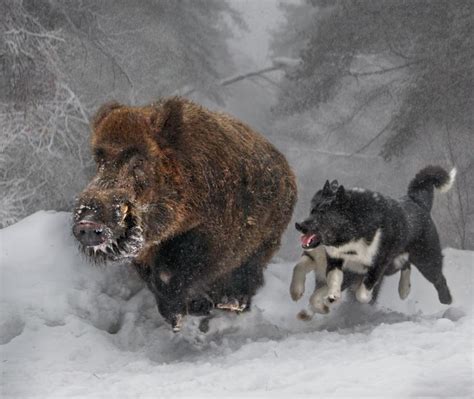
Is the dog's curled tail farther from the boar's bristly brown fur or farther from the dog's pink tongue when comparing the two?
the boar's bristly brown fur

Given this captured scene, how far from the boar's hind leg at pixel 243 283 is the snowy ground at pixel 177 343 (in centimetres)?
16

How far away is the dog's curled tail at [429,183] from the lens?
692 cm

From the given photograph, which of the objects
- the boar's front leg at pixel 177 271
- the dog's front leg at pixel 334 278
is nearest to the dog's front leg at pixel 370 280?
the dog's front leg at pixel 334 278

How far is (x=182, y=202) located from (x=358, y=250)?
208 cm

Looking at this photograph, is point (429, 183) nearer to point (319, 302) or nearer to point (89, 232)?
point (319, 302)

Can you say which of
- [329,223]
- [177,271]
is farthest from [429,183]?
[177,271]

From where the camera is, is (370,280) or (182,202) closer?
(182,202)

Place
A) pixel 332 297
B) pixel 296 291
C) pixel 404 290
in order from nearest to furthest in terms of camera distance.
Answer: pixel 332 297, pixel 296 291, pixel 404 290

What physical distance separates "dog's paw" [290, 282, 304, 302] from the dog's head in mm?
679

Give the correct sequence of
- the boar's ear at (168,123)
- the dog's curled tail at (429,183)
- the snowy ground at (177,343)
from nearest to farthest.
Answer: the snowy ground at (177,343) < the boar's ear at (168,123) < the dog's curled tail at (429,183)

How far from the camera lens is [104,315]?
213 inches

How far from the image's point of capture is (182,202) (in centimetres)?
457

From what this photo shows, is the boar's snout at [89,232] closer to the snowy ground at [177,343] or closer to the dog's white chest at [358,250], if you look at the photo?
the snowy ground at [177,343]

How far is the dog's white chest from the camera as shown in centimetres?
566
